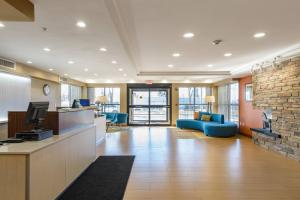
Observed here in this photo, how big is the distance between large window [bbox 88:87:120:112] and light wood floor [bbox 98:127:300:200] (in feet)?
21.6

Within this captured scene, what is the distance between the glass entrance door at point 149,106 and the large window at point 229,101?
3006 millimetres

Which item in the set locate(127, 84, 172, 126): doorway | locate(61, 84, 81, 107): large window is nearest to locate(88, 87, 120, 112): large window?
locate(127, 84, 172, 126): doorway

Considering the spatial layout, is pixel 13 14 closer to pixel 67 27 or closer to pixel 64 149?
pixel 67 27

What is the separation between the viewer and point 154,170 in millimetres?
4270

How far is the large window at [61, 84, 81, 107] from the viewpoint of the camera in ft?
32.7

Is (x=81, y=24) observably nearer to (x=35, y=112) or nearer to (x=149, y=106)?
(x=35, y=112)

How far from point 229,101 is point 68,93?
8144mm

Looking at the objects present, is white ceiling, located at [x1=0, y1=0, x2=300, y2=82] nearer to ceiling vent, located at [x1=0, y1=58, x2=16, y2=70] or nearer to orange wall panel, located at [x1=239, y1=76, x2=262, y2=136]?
ceiling vent, located at [x1=0, y1=58, x2=16, y2=70]

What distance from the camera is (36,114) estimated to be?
9.86 feet

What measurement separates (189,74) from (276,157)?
4950 millimetres

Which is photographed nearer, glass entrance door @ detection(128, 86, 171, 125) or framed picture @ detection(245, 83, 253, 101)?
framed picture @ detection(245, 83, 253, 101)

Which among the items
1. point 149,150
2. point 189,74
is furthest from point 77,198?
point 189,74

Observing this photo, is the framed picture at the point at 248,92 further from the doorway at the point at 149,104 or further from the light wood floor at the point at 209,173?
the doorway at the point at 149,104

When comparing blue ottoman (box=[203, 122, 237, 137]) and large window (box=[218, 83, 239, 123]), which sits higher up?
large window (box=[218, 83, 239, 123])
